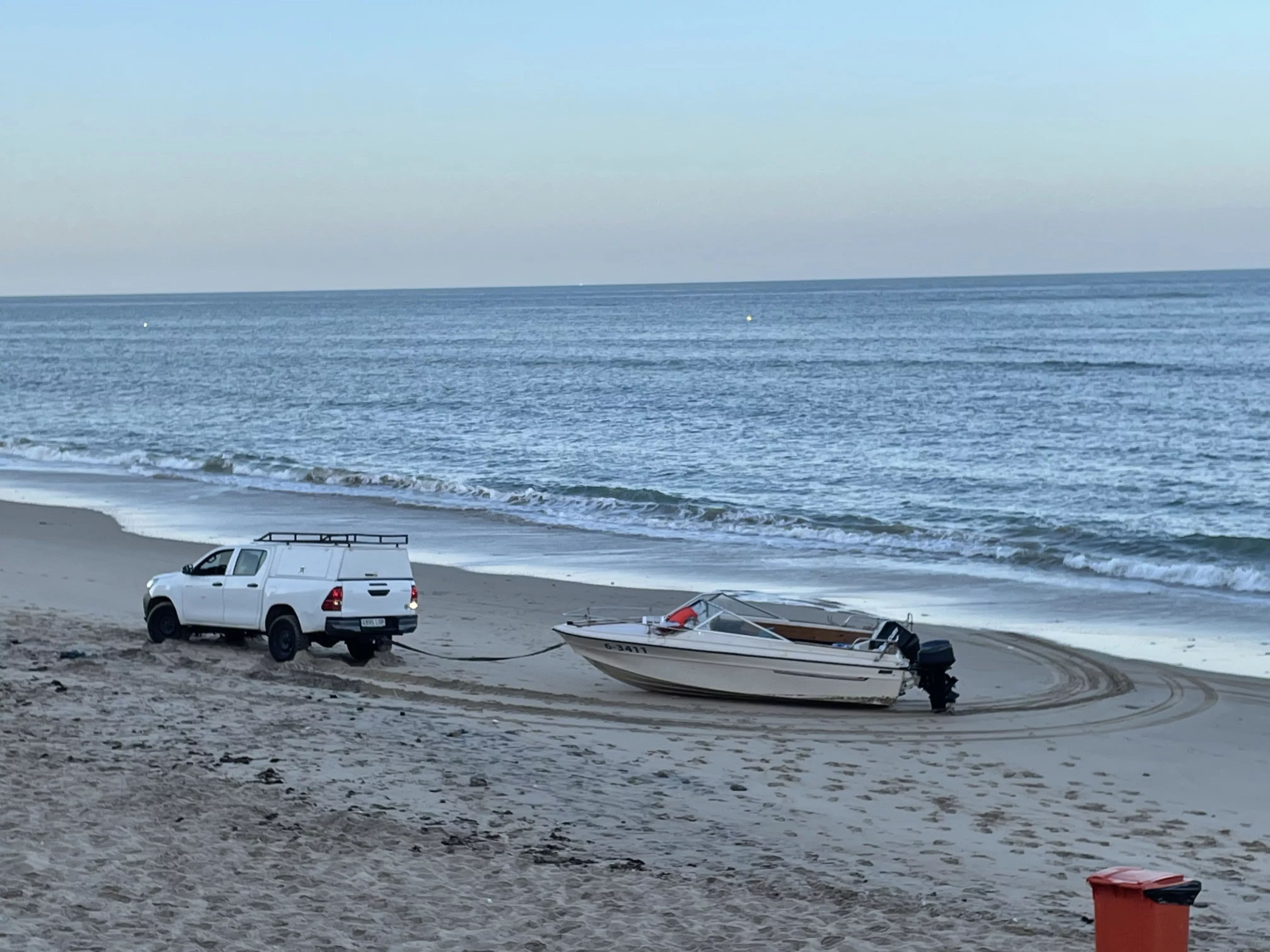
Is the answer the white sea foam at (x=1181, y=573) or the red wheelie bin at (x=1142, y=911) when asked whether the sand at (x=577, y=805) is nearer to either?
the red wheelie bin at (x=1142, y=911)

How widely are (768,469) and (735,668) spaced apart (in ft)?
93.8

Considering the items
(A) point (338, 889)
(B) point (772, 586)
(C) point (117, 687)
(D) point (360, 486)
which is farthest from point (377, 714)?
(D) point (360, 486)

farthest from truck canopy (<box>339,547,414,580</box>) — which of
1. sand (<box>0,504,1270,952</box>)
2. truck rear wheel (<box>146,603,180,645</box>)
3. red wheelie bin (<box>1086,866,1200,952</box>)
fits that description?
red wheelie bin (<box>1086,866,1200,952</box>)

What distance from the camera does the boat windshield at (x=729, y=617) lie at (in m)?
17.1

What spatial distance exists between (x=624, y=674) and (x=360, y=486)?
27.5 metres

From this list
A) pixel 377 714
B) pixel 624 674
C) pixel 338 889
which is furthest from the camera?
pixel 624 674

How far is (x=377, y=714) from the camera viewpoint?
14547 mm

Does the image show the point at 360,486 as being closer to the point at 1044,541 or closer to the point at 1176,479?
the point at 1044,541

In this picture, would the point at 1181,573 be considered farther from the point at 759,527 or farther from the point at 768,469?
the point at 768,469

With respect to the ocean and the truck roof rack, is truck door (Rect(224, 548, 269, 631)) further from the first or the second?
the ocean

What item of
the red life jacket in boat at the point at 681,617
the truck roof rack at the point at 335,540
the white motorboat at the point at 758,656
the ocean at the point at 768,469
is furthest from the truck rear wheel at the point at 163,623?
the ocean at the point at 768,469

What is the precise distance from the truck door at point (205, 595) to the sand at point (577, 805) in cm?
40

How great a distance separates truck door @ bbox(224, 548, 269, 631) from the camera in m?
18.4

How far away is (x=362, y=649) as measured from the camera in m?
18.5
